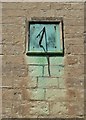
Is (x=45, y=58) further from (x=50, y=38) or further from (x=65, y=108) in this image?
(x=65, y=108)

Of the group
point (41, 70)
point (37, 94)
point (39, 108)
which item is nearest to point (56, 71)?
point (41, 70)

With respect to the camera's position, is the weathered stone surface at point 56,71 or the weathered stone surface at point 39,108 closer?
the weathered stone surface at point 39,108

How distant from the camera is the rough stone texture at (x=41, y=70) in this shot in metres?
5.34

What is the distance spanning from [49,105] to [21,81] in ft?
1.21

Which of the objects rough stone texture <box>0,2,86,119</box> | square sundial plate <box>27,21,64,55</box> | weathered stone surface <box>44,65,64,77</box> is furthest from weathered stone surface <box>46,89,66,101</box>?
square sundial plate <box>27,21,64,55</box>

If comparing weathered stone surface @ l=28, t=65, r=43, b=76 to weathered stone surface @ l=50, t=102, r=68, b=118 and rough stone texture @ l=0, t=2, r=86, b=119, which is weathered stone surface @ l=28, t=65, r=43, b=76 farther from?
weathered stone surface @ l=50, t=102, r=68, b=118

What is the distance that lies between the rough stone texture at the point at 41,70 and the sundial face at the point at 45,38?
0.21 ft

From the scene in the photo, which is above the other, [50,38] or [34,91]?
[50,38]

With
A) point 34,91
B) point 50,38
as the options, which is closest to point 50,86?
point 34,91

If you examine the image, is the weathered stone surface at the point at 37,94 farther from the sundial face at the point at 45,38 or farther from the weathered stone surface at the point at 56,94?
the sundial face at the point at 45,38

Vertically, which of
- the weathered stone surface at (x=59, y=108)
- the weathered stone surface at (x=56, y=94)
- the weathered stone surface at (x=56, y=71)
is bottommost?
the weathered stone surface at (x=59, y=108)

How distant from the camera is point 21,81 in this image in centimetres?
543

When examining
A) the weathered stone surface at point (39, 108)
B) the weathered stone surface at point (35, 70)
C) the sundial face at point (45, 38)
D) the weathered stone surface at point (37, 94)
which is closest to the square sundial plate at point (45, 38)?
the sundial face at point (45, 38)

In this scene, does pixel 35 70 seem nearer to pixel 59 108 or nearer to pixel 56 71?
pixel 56 71
